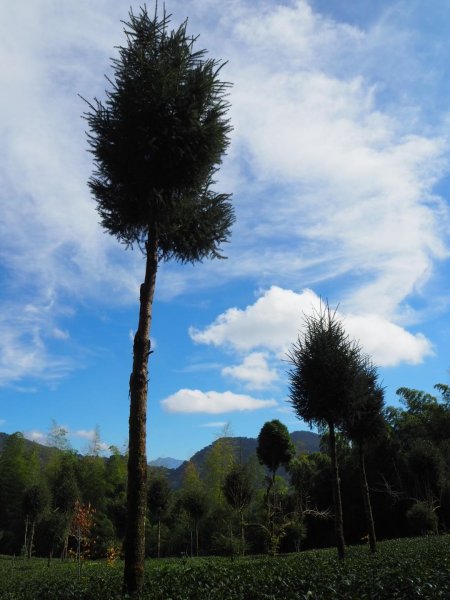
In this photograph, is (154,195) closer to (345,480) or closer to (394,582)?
(394,582)

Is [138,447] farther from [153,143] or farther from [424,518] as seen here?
[424,518]

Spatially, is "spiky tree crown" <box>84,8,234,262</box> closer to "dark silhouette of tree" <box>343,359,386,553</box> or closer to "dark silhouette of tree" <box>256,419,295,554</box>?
"dark silhouette of tree" <box>343,359,386,553</box>

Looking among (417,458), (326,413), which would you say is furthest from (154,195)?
(417,458)

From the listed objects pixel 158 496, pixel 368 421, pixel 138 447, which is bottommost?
pixel 158 496

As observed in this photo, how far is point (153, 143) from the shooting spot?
30.9 feet

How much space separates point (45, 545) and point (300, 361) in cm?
4803

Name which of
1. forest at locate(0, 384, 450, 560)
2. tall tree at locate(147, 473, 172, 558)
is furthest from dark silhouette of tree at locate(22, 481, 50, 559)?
tall tree at locate(147, 473, 172, 558)

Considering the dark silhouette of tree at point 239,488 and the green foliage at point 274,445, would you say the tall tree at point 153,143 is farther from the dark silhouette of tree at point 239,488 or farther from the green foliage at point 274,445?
the green foliage at point 274,445

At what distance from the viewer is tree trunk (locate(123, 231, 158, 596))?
25.9 feet

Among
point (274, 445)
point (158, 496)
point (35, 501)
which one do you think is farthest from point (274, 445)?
point (35, 501)

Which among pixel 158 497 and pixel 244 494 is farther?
pixel 158 497

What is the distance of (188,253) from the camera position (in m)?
11.4

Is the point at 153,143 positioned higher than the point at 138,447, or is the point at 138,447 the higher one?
the point at 153,143

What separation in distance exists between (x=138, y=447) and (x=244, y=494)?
67.9ft
